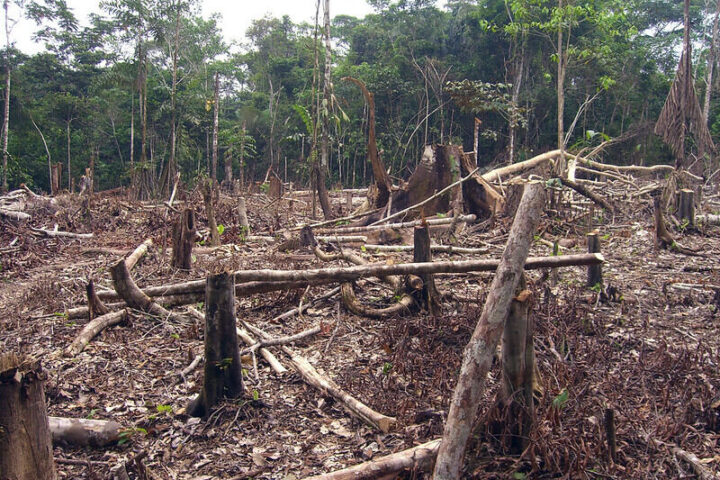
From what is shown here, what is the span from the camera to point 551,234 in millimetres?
8984

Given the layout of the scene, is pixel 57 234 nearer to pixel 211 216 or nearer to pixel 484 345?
pixel 211 216

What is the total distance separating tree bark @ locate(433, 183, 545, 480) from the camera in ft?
7.07

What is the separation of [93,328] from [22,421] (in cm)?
238

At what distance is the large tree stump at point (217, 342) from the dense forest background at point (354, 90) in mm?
17458

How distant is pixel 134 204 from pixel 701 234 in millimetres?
12516

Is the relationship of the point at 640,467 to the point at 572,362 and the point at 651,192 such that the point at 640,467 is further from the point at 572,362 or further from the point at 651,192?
the point at 651,192

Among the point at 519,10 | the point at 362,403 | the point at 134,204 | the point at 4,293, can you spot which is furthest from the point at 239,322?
the point at 519,10

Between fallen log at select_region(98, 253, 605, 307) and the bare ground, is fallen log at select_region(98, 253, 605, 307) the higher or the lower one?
the higher one

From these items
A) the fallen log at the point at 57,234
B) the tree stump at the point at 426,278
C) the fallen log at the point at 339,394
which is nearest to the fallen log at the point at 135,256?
the fallen log at the point at 57,234

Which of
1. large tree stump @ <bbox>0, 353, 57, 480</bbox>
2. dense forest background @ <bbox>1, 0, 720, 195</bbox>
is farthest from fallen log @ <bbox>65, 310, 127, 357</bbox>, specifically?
dense forest background @ <bbox>1, 0, 720, 195</bbox>

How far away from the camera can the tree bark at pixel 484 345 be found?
7.07 ft

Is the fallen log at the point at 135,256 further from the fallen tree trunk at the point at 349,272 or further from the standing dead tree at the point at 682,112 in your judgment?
the standing dead tree at the point at 682,112

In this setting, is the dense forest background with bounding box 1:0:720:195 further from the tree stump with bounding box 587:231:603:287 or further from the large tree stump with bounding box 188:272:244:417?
the large tree stump with bounding box 188:272:244:417

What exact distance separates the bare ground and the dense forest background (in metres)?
15.4
